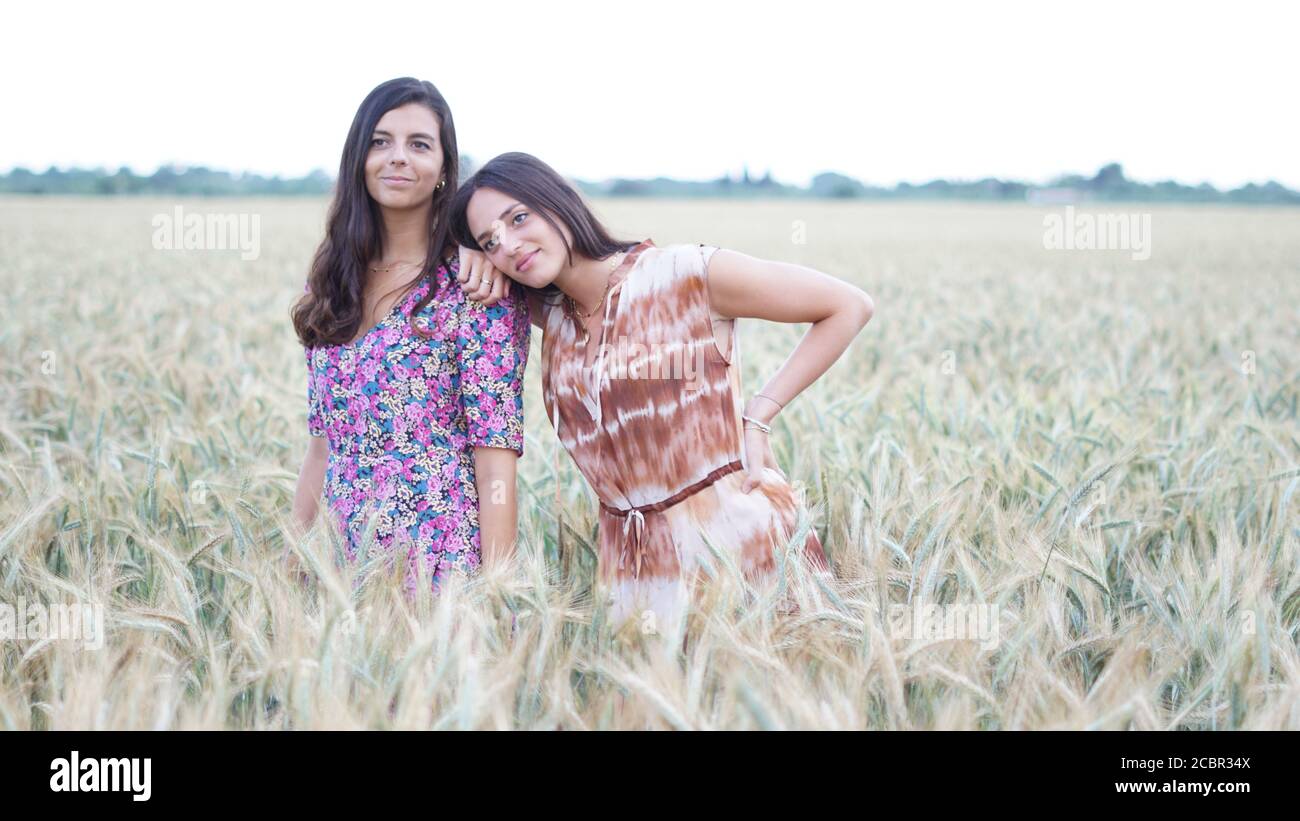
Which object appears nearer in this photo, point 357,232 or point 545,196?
point 545,196

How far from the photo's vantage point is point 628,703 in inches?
54.4

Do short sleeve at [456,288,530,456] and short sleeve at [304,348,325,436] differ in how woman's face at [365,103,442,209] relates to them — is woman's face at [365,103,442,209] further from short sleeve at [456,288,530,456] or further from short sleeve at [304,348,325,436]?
short sleeve at [304,348,325,436]

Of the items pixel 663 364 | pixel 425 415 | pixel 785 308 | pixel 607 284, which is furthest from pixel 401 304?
pixel 785 308

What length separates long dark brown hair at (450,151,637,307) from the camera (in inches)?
79.5

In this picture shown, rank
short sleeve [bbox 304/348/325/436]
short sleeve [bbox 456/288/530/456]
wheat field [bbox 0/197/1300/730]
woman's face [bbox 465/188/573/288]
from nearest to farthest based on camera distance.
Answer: wheat field [bbox 0/197/1300/730] → woman's face [bbox 465/188/573/288] → short sleeve [bbox 456/288/530/456] → short sleeve [bbox 304/348/325/436]

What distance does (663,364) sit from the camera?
6.64 ft

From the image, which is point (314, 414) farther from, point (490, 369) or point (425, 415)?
point (490, 369)

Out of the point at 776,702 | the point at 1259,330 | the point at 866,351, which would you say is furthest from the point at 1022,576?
the point at 1259,330

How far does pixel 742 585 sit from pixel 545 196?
3.03 ft

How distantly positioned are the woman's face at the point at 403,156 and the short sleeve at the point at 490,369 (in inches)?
11.5

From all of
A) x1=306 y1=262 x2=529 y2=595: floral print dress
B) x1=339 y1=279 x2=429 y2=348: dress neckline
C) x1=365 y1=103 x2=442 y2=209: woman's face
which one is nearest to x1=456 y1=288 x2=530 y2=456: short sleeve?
x1=306 y1=262 x2=529 y2=595: floral print dress

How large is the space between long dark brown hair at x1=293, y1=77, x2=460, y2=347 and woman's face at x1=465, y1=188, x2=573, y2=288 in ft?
0.61
